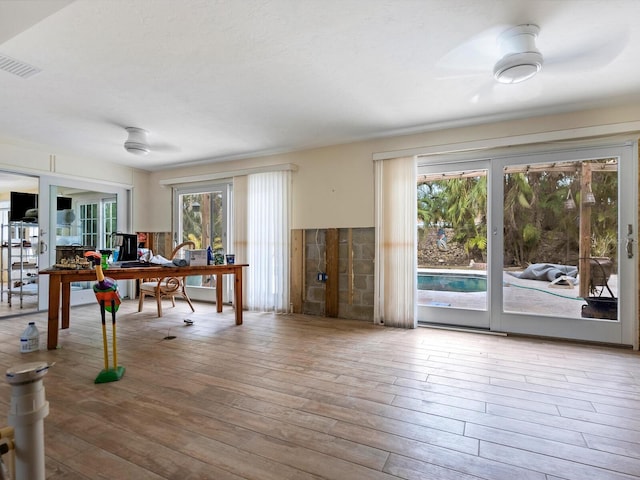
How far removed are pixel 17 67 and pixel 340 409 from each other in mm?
3424

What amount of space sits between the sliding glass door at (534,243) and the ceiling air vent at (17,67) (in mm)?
3834

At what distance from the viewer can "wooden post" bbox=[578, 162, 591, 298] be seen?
333cm

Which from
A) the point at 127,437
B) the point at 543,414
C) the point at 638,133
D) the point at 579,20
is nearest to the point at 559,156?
the point at 638,133

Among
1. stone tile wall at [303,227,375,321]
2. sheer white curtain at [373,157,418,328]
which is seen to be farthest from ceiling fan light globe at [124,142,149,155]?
sheer white curtain at [373,157,418,328]

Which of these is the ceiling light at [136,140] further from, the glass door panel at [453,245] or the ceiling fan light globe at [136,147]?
the glass door panel at [453,245]

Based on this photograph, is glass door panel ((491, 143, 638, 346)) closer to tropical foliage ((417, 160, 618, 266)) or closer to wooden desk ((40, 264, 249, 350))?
tropical foliage ((417, 160, 618, 266))

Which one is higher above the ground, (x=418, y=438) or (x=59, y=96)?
(x=59, y=96)

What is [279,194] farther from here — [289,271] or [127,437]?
[127,437]

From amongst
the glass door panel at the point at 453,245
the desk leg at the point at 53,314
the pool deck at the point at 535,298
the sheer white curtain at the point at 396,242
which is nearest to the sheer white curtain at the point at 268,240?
the sheer white curtain at the point at 396,242

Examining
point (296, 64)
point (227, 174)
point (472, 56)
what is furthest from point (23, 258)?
point (472, 56)

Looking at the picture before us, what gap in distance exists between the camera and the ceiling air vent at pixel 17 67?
2403mm

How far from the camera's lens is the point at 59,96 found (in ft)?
9.87

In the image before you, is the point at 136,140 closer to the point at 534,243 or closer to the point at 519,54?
the point at 519,54

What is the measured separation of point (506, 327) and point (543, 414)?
179 cm
